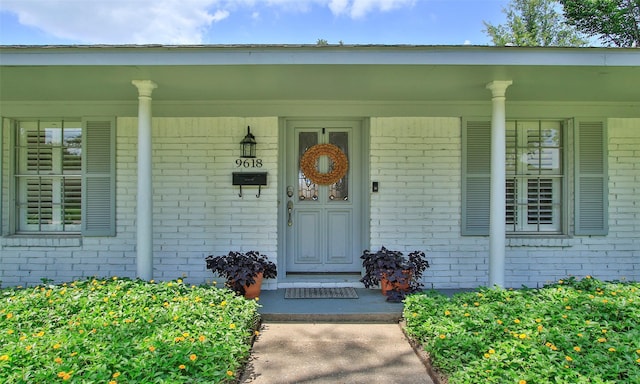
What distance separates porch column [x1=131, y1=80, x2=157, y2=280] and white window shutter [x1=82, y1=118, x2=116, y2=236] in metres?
1.01

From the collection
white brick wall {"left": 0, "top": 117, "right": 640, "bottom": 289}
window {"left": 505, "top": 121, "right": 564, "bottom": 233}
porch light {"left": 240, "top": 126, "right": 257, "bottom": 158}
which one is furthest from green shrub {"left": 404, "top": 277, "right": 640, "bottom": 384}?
porch light {"left": 240, "top": 126, "right": 257, "bottom": 158}

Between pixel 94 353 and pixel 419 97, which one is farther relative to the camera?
pixel 419 97

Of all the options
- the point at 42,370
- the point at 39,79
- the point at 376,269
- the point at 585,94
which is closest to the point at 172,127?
the point at 39,79

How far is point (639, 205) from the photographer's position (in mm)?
5055

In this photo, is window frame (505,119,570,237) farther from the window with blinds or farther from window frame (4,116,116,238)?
the window with blinds

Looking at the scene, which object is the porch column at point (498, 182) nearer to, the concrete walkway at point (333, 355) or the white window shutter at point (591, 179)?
the concrete walkway at point (333, 355)

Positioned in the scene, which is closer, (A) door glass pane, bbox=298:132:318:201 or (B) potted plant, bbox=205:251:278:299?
(B) potted plant, bbox=205:251:278:299

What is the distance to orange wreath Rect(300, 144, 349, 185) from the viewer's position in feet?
16.7

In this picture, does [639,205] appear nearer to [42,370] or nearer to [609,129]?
[609,129]

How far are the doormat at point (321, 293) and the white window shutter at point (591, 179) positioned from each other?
2.75 m

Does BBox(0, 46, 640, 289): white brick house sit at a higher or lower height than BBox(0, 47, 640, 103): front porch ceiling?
lower

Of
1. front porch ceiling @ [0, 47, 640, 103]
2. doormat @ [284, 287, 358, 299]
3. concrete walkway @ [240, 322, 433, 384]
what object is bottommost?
Answer: concrete walkway @ [240, 322, 433, 384]

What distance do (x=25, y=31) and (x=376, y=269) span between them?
26.0 feet

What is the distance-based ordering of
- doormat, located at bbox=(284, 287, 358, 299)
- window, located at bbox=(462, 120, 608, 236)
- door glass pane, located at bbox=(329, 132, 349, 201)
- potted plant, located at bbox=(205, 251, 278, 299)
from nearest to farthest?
potted plant, located at bbox=(205, 251, 278, 299) < doormat, located at bbox=(284, 287, 358, 299) < window, located at bbox=(462, 120, 608, 236) < door glass pane, located at bbox=(329, 132, 349, 201)
